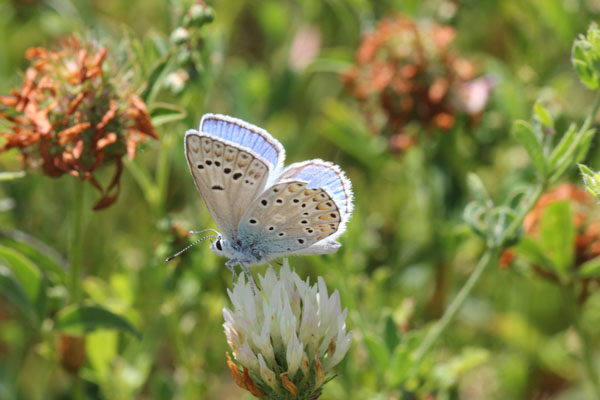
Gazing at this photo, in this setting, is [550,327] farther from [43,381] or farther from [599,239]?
[43,381]

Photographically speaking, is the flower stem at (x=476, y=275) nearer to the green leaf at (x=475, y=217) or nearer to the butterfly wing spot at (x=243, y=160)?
the green leaf at (x=475, y=217)

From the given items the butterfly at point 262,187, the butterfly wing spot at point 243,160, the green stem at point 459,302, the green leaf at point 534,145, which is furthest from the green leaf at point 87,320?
the green leaf at point 534,145

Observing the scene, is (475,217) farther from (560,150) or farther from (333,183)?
(333,183)

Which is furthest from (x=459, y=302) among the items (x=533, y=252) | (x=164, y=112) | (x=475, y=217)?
(x=164, y=112)

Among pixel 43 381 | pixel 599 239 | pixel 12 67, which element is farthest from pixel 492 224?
pixel 12 67

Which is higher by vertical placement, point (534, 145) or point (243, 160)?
point (243, 160)

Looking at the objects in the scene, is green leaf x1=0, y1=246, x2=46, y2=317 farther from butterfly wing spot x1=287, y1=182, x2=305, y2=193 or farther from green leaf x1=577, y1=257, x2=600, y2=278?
green leaf x1=577, y1=257, x2=600, y2=278
